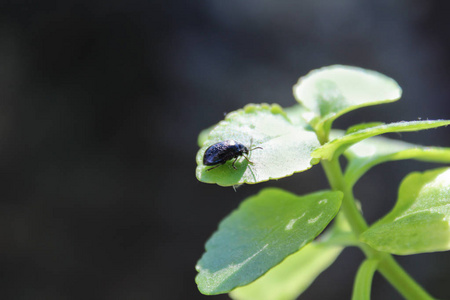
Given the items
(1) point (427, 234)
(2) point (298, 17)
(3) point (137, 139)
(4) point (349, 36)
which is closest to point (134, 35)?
(3) point (137, 139)

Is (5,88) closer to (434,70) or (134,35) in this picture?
(134,35)

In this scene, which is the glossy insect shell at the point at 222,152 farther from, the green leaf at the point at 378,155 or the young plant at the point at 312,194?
the green leaf at the point at 378,155

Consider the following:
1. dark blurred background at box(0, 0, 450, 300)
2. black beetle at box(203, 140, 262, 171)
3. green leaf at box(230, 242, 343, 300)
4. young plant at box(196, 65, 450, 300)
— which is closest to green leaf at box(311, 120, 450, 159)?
young plant at box(196, 65, 450, 300)

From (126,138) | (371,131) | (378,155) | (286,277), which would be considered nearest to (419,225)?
(371,131)

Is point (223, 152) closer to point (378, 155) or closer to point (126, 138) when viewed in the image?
point (378, 155)

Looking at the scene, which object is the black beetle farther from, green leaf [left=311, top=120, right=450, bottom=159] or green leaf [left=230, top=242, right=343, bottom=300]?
green leaf [left=230, top=242, right=343, bottom=300]

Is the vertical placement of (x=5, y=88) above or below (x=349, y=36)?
above

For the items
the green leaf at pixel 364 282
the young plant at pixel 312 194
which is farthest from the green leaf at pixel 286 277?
the green leaf at pixel 364 282
